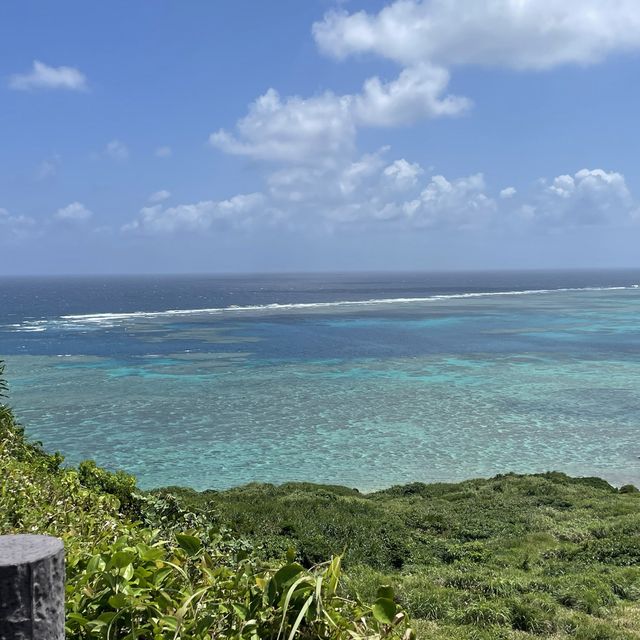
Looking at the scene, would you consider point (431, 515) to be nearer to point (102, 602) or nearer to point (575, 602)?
point (575, 602)

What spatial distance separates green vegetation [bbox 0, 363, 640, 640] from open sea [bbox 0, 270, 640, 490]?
19.0 feet

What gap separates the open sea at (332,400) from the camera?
28.4m

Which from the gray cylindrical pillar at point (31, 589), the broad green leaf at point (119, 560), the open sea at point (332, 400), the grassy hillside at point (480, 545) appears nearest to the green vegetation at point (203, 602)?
the broad green leaf at point (119, 560)

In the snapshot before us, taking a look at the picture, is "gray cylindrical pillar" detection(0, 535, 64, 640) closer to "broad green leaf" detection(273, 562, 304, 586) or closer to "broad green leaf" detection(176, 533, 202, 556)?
"broad green leaf" detection(273, 562, 304, 586)

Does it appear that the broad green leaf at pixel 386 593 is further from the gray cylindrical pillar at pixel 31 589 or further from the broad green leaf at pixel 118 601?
the gray cylindrical pillar at pixel 31 589

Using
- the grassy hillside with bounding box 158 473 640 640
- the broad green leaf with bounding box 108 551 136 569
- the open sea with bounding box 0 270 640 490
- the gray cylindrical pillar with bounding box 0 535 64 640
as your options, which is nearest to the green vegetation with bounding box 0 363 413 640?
the broad green leaf with bounding box 108 551 136 569

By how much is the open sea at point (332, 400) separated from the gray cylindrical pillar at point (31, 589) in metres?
24.5

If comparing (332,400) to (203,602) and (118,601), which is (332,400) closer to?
(203,602)

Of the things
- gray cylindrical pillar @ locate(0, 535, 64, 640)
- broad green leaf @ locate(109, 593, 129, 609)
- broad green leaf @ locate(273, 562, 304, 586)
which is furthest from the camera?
broad green leaf @ locate(273, 562, 304, 586)

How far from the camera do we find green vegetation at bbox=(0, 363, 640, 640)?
252 centimetres

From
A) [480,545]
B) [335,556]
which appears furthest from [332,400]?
[335,556]

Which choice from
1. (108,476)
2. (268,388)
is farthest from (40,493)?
(268,388)

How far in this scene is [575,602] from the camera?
950cm

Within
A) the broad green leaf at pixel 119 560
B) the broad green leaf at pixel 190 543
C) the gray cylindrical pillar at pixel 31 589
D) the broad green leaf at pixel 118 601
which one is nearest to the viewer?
the gray cylindrical pillar at pixel 31 589
